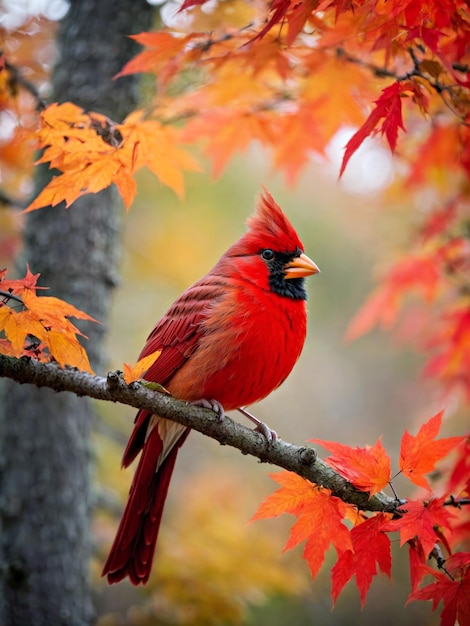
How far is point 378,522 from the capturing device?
175 cm

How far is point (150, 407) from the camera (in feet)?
6.07

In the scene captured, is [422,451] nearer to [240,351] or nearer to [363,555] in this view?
[363,555]

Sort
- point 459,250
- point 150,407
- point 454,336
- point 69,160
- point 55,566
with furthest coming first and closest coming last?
point 459,250, point 454,336, point 55,566, point 69,160, point 150,407

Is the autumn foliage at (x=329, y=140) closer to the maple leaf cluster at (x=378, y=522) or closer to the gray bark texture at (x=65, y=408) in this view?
the maple leaf cluster at (x=378, y=522)

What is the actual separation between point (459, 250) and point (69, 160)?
2.38m

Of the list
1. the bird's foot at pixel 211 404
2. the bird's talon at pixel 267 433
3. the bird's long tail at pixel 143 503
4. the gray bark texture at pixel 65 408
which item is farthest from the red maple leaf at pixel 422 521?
the gray bark texture at pixel 65 408

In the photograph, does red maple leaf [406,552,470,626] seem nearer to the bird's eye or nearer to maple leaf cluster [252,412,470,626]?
maple leaf cluster [252,412,470,626]

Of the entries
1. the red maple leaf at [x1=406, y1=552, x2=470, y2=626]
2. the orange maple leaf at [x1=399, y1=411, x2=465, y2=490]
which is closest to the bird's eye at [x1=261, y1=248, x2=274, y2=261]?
the orange maple leaf at [x1=399, y1=411, x2=465, y2=490]

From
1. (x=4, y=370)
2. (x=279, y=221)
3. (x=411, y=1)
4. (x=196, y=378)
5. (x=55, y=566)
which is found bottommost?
(x=55, y=566)

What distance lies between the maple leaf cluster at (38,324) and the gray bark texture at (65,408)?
1.25 meters

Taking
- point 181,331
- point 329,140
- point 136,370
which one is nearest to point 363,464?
point 136,370

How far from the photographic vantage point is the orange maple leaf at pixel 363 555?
172 cm

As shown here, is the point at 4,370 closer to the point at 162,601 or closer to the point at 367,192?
the point at 162,601

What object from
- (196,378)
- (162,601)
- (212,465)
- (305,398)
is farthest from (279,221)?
(305,398)
